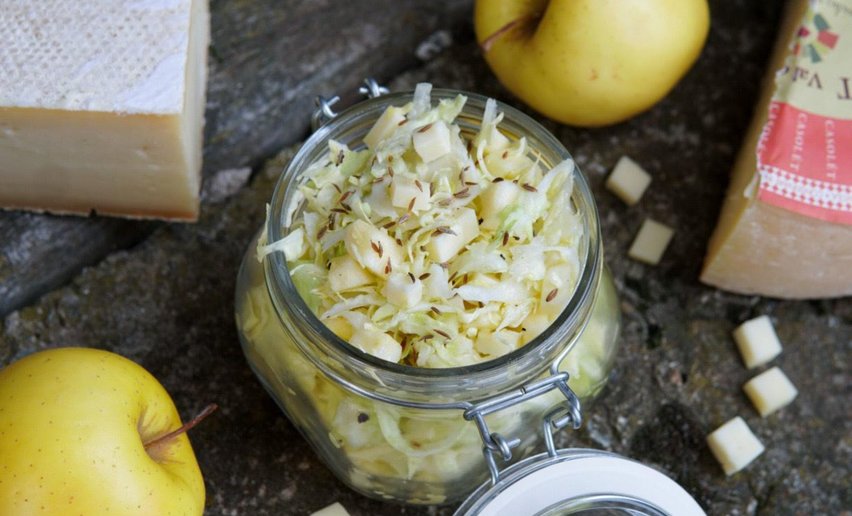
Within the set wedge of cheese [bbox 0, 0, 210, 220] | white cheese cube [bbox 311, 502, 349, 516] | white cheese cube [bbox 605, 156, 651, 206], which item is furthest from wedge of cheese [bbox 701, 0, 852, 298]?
wedge of cheese [bbox 0, 0, 210, 220]

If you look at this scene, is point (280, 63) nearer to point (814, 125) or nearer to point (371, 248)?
point (371, 248)

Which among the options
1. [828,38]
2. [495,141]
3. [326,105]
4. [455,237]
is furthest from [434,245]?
[828,38]

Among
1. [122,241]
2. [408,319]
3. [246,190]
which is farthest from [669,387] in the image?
[122,241]

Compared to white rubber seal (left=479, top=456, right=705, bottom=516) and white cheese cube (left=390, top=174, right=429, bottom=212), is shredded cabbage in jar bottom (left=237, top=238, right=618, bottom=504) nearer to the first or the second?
white rubber seal (left=479, top=456, right=705, bottom=516)

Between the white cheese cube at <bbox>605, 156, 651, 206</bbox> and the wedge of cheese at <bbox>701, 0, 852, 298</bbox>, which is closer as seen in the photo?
the wedge of cheese at <bbox>701, 0, 852, 298</bbox>

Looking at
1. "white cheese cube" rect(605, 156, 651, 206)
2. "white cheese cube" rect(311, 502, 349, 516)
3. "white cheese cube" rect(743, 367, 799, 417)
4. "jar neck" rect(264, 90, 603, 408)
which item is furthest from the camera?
"white cheese cube" rect(605, 156, 651, 206)
